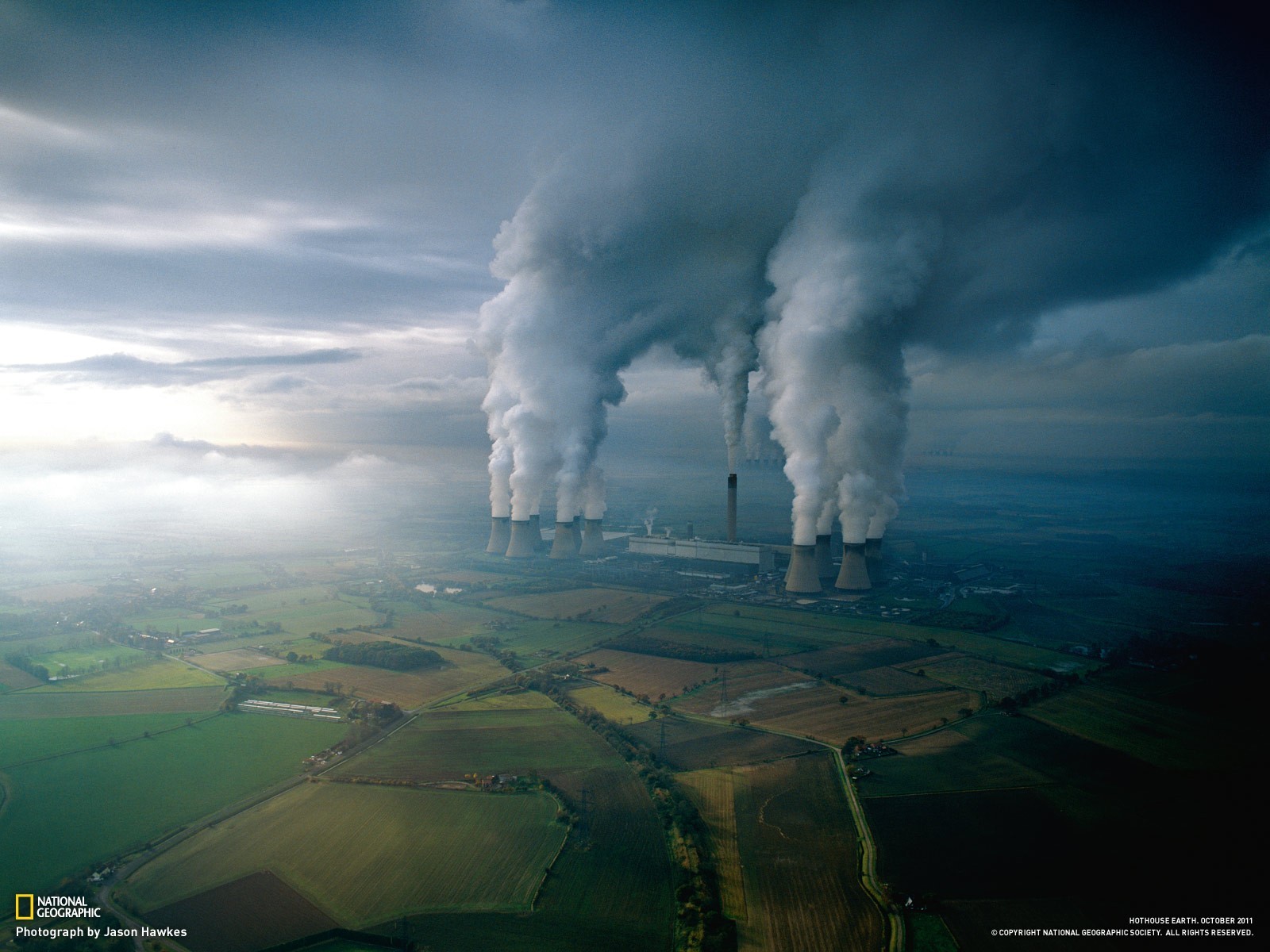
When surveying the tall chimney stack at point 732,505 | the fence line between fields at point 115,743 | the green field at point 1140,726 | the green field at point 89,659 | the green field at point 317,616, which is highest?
the tall chimney stack at point 732,505

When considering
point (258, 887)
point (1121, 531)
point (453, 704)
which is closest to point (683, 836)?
point (258, 887)

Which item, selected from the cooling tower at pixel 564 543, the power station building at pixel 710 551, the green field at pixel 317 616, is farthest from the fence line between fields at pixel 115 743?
the power station building at pixel 710 551

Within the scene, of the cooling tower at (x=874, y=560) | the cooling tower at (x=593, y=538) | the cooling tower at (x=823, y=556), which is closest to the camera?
the cooling tower at (x=823, y=556)

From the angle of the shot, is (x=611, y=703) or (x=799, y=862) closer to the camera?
(x=799, y=862)

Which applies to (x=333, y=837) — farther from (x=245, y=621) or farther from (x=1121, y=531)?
(x=1121, y=531)

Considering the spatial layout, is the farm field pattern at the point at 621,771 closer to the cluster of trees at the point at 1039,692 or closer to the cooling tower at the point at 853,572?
the cluster of trees at the point at 1039,692

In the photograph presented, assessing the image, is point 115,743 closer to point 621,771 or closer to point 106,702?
point 106,702

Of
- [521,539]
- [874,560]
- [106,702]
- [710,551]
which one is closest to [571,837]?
[106,702]
